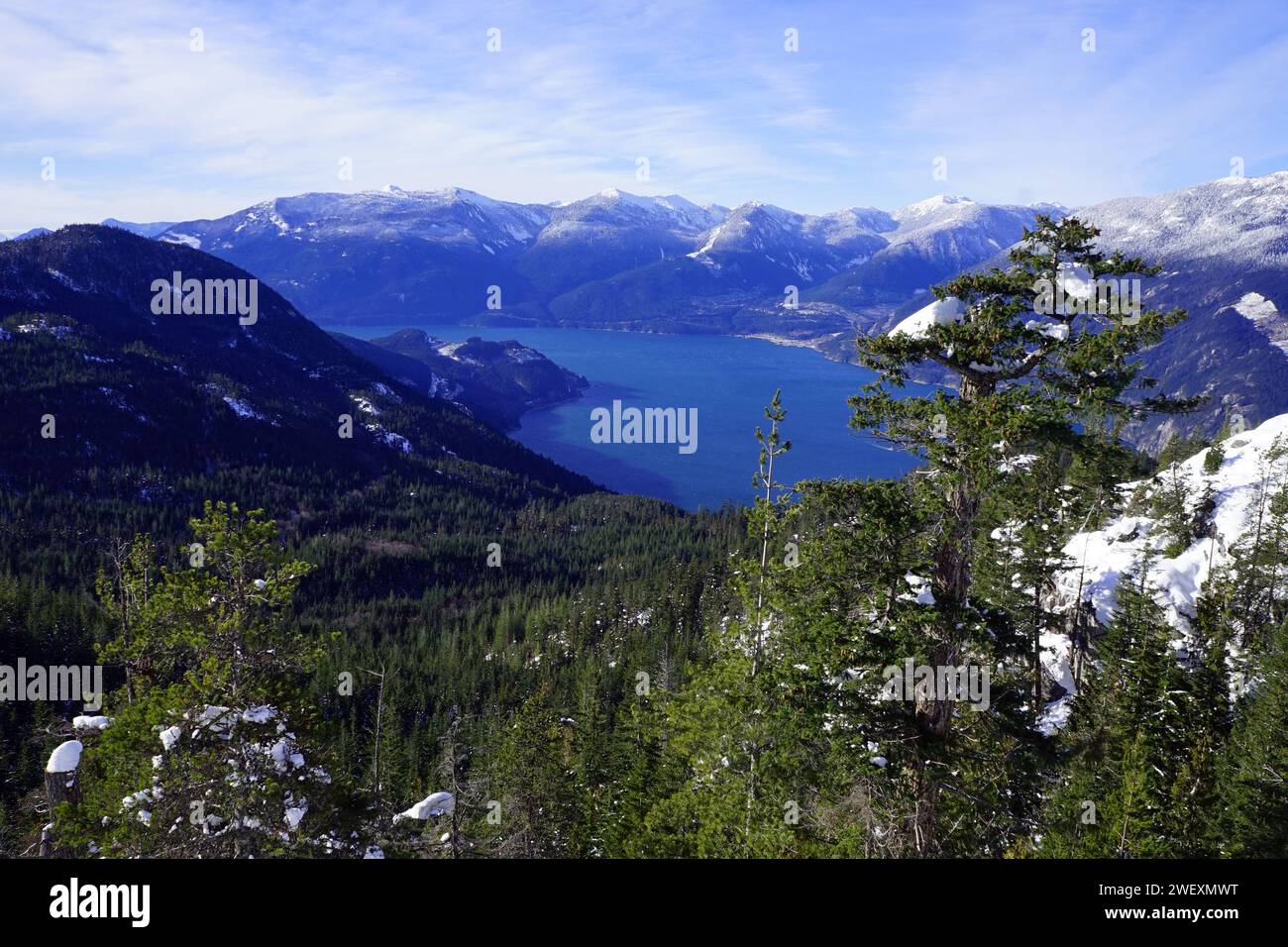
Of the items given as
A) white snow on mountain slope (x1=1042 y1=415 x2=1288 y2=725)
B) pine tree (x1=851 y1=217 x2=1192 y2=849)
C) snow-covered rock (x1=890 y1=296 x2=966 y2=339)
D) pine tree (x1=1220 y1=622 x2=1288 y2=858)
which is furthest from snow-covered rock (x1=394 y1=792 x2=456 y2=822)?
white snow on mountain slope (x1=1042 y1=415 x2=1288 y2=725)

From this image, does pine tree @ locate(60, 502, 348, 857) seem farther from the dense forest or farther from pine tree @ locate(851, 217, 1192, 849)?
pine tree @ locate(851, 217, 1192, 849)

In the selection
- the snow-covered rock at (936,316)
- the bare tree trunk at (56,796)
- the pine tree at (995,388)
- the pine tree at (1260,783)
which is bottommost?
the pine tree at (1260,783)

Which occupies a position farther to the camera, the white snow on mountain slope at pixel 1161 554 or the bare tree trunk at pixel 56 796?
the white snow on mountain slope at pixel 1161 554

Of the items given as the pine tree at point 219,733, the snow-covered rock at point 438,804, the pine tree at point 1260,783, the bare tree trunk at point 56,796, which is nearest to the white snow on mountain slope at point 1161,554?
the pine tree at point 1260,783

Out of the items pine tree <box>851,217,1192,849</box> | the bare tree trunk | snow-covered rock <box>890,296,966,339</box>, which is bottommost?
the bare tree trunk

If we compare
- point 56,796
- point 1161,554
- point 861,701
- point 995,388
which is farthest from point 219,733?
point 1161,554

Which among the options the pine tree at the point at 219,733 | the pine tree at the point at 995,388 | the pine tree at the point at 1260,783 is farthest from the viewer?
the pine tree at the point at 1260,783

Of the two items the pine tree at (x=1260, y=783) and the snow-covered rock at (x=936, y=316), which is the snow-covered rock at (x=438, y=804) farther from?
the pine tree at (x=1260, y=783)

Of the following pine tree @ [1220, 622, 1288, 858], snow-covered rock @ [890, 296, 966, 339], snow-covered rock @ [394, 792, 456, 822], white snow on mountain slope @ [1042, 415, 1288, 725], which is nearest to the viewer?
snow-covered rock @ [890, 296, 966, 339]

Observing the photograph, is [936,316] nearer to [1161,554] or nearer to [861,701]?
[861,701]
